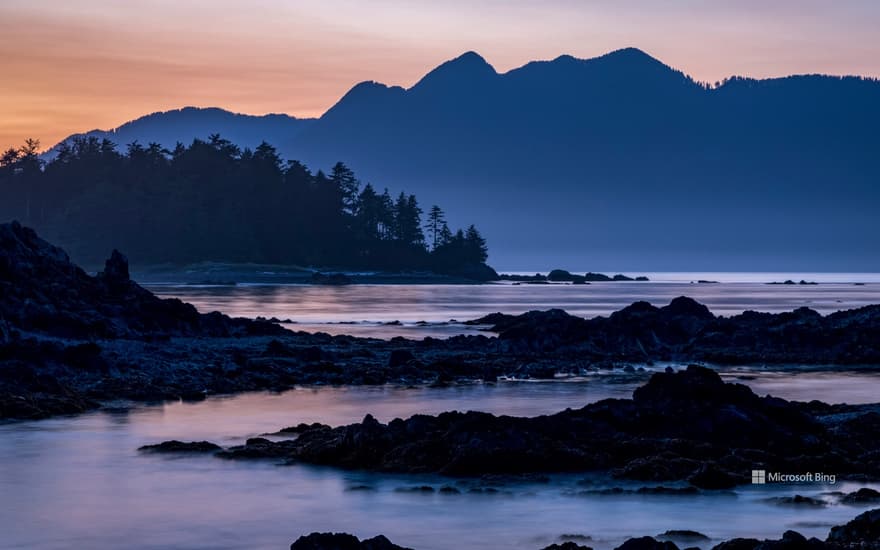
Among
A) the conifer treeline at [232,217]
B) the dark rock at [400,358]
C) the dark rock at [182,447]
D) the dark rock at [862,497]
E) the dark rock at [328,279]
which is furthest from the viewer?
the conifer treeline at [232,217]

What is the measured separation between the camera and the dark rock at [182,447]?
27906mm

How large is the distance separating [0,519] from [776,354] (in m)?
38.5

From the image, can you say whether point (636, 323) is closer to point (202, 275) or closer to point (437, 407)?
point (437, 407)

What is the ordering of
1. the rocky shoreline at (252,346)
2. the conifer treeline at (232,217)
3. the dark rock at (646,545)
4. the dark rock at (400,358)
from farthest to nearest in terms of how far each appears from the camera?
the conifer treeline at (232,217) < the dark rock at (400,358) < the rocky shoreline at (252,346) < the dark rock at (646,545)

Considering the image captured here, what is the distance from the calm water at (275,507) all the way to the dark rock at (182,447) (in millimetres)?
488

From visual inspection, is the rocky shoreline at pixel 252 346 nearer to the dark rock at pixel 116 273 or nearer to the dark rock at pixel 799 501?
the dark rock at pixel 116 273

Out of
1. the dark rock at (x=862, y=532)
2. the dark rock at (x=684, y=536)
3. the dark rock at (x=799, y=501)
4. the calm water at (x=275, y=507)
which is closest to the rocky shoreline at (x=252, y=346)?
the calm water at (x=275, y=507)

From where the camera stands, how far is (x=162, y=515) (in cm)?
2191

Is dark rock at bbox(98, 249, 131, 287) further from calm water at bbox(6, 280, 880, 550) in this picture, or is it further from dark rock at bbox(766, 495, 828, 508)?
dark rock at bbox(766, 495, 828, 508)

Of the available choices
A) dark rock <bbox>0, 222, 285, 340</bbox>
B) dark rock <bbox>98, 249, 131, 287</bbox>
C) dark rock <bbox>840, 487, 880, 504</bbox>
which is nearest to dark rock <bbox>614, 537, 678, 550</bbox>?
dark rock <bbox>840, 487, 880, 504</bbox>

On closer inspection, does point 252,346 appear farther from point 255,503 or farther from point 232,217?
point 232,217

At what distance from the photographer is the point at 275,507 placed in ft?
73.3

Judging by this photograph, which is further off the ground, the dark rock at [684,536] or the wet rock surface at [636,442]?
the wet rock surface at [636,442]

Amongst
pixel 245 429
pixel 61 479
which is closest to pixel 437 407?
pixel 245 429
